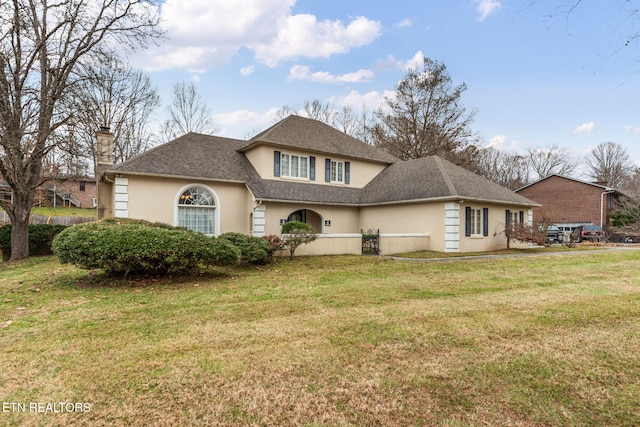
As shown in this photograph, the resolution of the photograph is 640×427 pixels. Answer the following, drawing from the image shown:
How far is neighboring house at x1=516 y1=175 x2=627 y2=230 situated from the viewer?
3094 centimetres

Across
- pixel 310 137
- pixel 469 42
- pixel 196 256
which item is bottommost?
pixel 196 256

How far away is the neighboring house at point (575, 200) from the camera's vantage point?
102 feet

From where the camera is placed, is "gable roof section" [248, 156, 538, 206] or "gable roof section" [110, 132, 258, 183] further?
"gable roof section" [248, 156, 538, 206]

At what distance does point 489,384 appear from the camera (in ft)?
10.9

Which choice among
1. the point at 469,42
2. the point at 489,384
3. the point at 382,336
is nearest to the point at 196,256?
the point at 382,336

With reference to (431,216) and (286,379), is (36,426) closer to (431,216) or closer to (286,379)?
(286,379)

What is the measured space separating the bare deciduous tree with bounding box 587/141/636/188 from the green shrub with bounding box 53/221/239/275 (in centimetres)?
5708

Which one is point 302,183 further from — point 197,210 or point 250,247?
point 250,247

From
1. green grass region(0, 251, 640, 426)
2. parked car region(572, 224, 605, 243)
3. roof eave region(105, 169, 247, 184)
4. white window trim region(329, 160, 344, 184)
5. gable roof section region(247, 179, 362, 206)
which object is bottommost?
green grass region(0, 251, 640, 426)

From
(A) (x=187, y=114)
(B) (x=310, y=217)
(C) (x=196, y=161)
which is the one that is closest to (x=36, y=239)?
(C) (x=196, y=161)

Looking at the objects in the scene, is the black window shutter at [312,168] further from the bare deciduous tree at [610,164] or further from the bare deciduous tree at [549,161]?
the bare deciduous tree at [610,164]

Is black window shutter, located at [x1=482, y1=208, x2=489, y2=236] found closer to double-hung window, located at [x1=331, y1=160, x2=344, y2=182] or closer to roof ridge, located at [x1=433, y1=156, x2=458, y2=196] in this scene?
roof ridge, located at [x1=433, y1=156, x2=458, y2=196]

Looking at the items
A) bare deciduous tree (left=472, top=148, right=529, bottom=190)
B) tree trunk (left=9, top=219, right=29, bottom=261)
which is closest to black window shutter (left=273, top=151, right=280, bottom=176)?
tree trunk (left=9, top=219, right=29, bottom=261)

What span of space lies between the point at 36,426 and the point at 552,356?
17.0 ft
